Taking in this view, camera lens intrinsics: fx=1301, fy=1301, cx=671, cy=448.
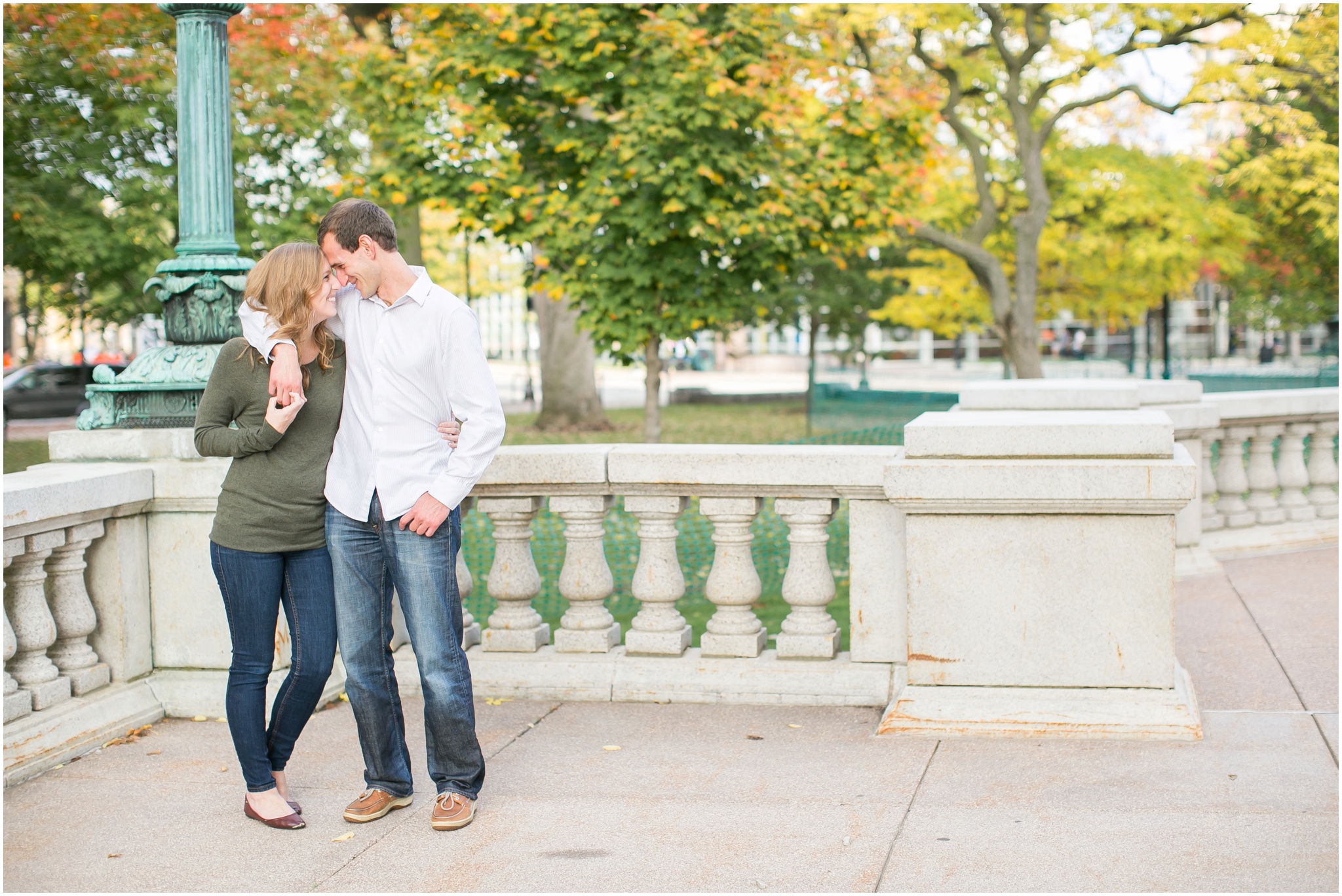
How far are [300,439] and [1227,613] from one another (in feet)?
16.3

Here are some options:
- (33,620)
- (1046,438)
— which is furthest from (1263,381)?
(33,620)

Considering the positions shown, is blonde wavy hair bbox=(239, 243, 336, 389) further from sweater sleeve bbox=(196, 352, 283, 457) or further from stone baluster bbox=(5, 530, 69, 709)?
stone baluster bbox=(5, 530, 69, 709)

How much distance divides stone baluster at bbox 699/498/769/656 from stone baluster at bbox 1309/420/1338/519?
18.3 ft

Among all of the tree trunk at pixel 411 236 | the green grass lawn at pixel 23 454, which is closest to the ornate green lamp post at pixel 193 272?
the green grass lawn at pixel 23 454

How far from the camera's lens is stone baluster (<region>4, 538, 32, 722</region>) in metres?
4.51

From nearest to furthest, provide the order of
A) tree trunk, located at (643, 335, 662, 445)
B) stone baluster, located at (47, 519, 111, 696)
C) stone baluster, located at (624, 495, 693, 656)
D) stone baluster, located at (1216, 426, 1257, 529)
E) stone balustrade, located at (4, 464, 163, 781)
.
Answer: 1. stone balustrade, located at (4, 464, 163, 781)
2. stone baluster, located at (47, 519, 111, 696)
3. stone baluster, located at (624, 495, 693, 656)
4. stone baluster, located at (1216, 426, 1257, 529)
5. tree trunk, located at (643, 335, 662, 445)

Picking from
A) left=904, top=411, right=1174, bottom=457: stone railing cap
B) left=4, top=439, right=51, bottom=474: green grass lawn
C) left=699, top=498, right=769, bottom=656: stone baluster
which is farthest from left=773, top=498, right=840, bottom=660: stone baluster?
left=4, top=439, right=51, bottom=474: green grass lawn

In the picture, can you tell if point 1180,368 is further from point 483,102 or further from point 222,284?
point 222,284

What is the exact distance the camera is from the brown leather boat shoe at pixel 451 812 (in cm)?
393

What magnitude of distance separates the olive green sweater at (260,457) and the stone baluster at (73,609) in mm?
1237

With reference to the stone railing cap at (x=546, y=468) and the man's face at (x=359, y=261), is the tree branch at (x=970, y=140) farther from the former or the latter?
the man's face at (x=359, y=261)

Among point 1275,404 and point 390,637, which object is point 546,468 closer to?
point 390,637

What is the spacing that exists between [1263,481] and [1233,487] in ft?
0.96

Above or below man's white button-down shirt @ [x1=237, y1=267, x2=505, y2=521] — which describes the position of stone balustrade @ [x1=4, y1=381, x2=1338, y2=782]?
below
